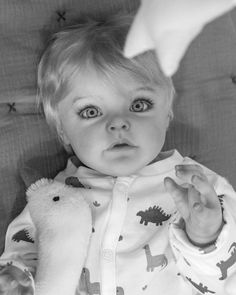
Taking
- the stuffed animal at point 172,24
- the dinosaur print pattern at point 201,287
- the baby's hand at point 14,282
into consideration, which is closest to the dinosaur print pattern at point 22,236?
the baby's hand at point 14,282

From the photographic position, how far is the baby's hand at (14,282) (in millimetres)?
854

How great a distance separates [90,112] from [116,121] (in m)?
0.08

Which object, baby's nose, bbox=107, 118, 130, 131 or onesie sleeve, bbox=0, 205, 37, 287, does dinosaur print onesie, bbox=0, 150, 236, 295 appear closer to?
onesie sleeve, bbox=0, 205, 37, 287

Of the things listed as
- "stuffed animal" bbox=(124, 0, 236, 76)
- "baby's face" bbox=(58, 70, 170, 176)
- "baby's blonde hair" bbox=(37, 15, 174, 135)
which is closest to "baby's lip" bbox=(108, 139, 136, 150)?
"baby's face" bbox=(58, 70, 170, 176)

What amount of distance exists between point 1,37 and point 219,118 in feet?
1.81

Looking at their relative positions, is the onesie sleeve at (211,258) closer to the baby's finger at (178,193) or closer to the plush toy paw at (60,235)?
the baby's finger at (178,193)

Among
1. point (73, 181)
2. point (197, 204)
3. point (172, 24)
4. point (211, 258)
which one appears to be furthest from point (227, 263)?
point (172, 24)

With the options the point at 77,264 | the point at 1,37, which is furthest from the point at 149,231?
the point at 1,37

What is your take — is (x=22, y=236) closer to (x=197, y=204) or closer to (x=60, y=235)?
(x=60, y=235)

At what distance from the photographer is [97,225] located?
0.97m

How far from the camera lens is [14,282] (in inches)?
33.9

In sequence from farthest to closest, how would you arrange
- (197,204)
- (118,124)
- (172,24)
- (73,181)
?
(73,181)
(118,124)
(197,204)
(172,24)

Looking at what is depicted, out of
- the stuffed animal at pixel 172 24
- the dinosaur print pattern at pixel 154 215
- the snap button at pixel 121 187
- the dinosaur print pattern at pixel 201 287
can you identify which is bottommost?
the dinosaur print pattern at pixel 201 287

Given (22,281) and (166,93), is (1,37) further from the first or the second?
(22,281)
